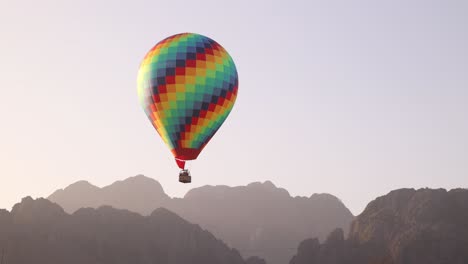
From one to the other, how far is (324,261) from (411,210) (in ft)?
78.6

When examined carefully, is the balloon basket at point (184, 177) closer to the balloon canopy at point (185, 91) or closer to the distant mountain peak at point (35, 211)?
the balloon canopy at point (185, 91)

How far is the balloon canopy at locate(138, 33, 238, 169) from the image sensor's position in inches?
1829

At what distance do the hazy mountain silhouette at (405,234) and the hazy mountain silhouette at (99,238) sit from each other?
26.1 m

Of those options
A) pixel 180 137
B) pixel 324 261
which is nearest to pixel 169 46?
pixel 180 137

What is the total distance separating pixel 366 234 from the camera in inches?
5965

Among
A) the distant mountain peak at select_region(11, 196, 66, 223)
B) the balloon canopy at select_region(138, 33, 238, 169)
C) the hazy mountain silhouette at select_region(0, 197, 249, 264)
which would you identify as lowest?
the hazy mountain silhouette at select_region(0, 197, 249, 264)

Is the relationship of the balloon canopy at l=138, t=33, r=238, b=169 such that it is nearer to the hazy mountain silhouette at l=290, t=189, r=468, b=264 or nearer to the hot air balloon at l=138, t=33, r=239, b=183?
the hot air balloon at l=138, t=33, r=239, b=183

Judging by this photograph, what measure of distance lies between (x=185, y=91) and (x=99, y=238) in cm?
10493

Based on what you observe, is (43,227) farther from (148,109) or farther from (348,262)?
(148,109)

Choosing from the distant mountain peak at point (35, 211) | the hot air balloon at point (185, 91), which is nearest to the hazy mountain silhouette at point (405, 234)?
the distant mountain peak at point (35, 211)

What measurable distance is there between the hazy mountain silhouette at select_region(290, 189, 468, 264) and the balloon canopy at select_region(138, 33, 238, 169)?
286 feet

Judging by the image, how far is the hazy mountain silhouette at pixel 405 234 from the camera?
132625 millimetres

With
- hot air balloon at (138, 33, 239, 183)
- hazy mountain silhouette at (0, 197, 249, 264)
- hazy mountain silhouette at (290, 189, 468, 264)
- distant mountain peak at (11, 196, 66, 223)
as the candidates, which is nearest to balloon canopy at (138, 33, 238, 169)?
hot air balloon at (138, 33, 239, 183)

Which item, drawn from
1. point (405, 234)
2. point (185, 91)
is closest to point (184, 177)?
point (185, 91)
